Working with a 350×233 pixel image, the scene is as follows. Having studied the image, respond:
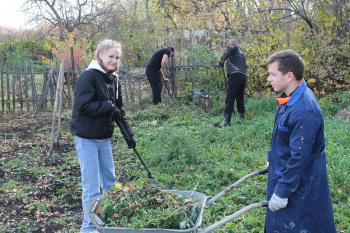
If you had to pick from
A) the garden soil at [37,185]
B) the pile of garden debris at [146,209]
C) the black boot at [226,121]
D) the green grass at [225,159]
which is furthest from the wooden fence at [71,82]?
the pile of garden debris at [146,209]

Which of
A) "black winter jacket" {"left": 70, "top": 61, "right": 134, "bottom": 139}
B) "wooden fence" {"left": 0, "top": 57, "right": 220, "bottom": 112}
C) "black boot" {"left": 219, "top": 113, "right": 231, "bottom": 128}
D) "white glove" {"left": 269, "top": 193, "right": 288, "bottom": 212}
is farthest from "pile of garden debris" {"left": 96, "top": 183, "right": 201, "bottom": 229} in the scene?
"wooden fence" {"left": 0, "top": 57, "right": 220, "bottom": 112}

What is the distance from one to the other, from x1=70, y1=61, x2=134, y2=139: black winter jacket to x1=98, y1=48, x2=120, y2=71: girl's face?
0.07m

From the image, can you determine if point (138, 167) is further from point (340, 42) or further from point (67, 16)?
point (67, 16)

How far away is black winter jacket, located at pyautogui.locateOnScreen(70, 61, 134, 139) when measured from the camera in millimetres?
2961

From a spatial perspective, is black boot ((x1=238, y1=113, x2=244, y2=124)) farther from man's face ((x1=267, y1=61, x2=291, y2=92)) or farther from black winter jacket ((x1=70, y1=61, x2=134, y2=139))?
man's face ((x1=267, y1=61, x2=291, y2=92))

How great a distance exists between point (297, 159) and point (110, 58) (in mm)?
1937

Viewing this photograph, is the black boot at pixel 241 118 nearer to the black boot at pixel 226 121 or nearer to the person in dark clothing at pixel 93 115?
the black boot at pixel 226 121

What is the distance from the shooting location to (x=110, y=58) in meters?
3.06

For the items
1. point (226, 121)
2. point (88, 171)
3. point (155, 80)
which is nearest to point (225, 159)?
point (226, 121)

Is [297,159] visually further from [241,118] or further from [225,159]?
[241,118]

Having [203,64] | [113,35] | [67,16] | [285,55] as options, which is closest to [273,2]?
[203,64]

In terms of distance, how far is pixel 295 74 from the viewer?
86.7 inches

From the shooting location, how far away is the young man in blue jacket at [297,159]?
2037mm

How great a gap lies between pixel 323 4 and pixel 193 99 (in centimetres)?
420
